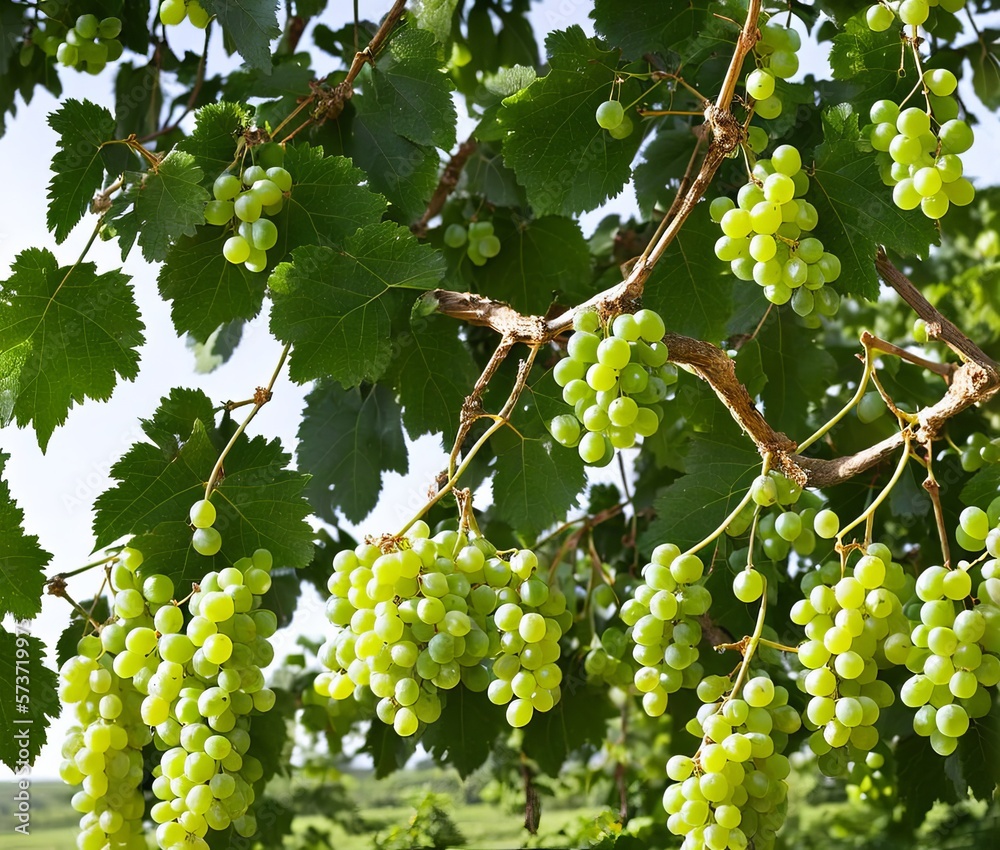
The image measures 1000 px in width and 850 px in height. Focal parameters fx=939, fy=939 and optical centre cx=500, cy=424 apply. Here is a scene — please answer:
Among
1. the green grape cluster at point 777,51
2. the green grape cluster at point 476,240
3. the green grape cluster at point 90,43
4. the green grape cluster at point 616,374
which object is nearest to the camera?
the green grape cluster at point 616,374

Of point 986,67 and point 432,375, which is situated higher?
point 986,67

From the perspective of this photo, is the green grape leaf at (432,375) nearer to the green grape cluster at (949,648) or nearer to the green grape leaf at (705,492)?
the green grape leaf at (705,492)

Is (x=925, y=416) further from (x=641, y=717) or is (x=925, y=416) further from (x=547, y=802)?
(x=547, y=802)

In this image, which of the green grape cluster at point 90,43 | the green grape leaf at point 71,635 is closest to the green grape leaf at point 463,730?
the green grape leaf at point 71,635

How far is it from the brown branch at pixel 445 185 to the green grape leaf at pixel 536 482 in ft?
1.25

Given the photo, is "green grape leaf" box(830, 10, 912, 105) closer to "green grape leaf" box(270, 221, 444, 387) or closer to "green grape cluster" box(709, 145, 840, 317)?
"green grape cluster" box(709, 145, 840, 317)

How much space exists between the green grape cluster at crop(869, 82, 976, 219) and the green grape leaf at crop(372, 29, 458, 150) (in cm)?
40

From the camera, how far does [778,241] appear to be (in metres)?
0.72

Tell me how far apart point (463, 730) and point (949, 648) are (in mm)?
554

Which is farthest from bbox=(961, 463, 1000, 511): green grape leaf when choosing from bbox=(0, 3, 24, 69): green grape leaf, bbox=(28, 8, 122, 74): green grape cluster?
bbox=(0, 3, 24, 69): green grape leaf

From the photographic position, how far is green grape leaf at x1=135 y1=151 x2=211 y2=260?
803 mm

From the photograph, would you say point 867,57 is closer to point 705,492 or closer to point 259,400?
point 705,492

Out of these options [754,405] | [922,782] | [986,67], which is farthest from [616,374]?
[986,67]

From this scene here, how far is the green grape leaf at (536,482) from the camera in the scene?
2.98 feet
